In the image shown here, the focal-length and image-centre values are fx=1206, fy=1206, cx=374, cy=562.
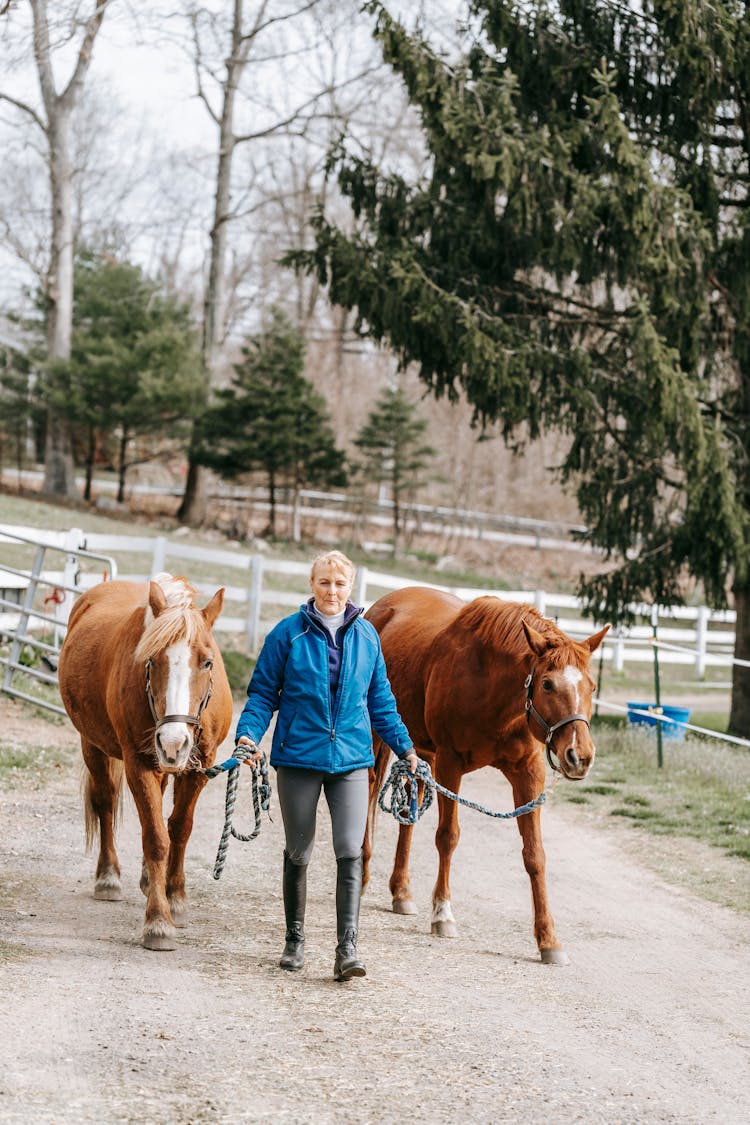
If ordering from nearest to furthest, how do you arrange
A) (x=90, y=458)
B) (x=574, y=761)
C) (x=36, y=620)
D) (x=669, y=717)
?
(x=574, y=761) → (x=669, y=717) → (x=36, y=620) → (x=90, y=458)

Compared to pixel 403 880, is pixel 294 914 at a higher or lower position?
higher

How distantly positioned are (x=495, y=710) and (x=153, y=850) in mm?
1729

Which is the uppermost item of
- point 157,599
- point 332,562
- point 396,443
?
point 396,443

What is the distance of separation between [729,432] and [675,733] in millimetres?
3542

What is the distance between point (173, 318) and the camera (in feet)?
97.9

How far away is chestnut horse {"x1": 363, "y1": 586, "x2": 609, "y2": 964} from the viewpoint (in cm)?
523

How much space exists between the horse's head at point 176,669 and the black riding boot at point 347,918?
794 millimetres

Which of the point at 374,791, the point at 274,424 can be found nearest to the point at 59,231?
the point at 274,424

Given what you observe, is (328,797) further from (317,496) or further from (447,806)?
(317,496)

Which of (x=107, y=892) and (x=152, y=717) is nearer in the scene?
(x=152, y=717)

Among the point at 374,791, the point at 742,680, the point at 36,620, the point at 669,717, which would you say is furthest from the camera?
the point at 742,680

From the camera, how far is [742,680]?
14.1 m

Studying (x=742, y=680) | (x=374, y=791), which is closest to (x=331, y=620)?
(x=374, y=791)

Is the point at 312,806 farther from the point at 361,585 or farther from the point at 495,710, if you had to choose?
the point at 361,585
